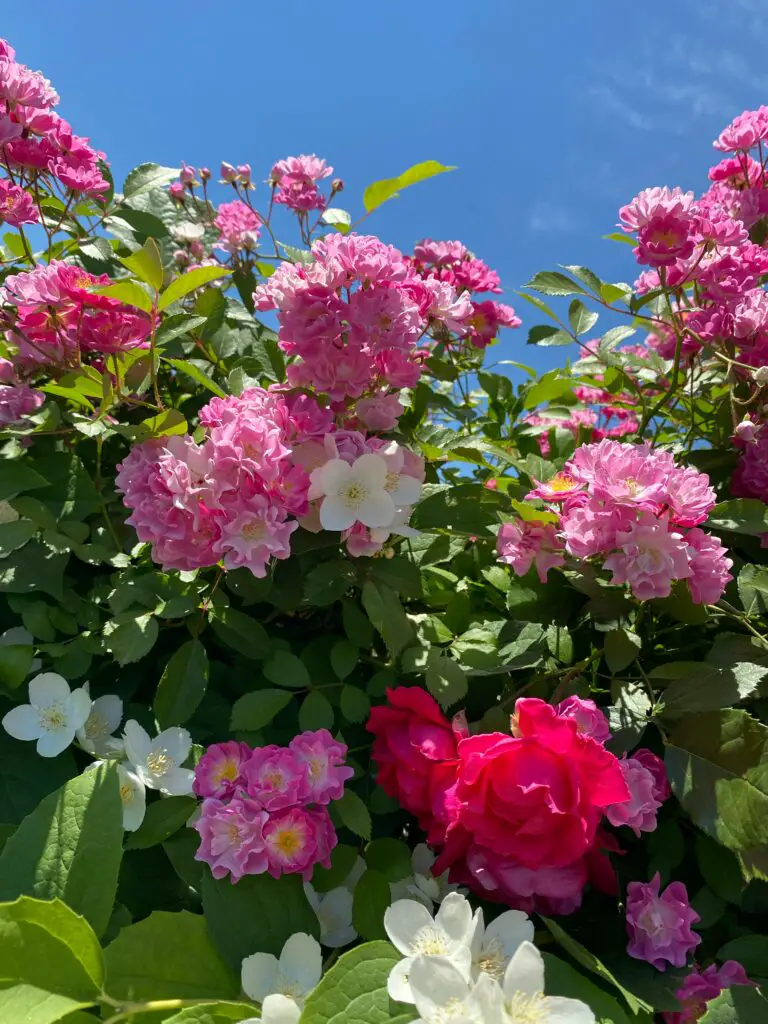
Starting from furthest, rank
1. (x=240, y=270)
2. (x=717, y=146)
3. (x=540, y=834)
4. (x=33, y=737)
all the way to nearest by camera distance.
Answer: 1. (x=240, y=270)
2. (x=717, y=146)
3. (x=33, y=737)
4. (x=540, y=834)

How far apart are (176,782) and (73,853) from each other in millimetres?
207

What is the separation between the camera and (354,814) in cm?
97

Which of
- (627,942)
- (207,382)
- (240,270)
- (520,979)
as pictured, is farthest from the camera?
(240,270)

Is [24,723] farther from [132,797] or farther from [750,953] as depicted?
[750,953]

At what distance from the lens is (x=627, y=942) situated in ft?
3.14

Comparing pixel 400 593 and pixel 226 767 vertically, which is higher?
pixel 400 593

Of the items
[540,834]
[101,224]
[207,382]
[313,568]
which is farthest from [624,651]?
[101,224]

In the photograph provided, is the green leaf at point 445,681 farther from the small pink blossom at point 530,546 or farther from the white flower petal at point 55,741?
the white flower petal at point 55,741

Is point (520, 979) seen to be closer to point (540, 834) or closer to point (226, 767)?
point (540, 834)

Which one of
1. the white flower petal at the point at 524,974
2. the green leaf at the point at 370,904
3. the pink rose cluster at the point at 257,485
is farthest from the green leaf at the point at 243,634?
the white flower petal at the point at 524,974

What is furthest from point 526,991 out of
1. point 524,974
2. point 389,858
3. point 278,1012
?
point 389,858

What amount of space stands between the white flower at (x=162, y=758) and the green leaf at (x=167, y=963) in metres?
0.20

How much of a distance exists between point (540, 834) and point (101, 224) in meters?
1.42

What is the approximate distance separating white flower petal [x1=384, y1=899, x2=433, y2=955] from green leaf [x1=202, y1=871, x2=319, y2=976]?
0.53 feet
